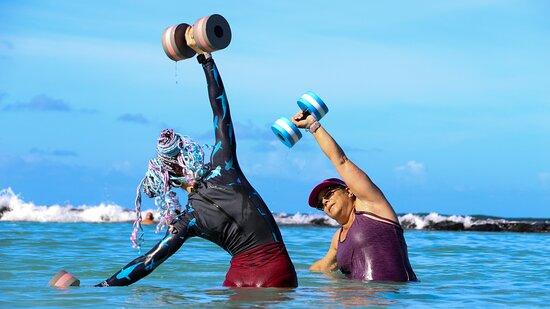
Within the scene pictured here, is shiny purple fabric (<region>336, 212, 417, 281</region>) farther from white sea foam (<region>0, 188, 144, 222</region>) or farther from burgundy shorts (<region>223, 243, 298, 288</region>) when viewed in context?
white sea foam (<region>0, 188, 144, 222</region>)

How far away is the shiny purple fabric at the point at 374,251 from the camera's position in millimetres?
8273

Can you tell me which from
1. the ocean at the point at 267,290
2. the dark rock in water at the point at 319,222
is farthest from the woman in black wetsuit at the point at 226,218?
the dark rock in water at the point at 319,222

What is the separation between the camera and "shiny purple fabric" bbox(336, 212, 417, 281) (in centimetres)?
827

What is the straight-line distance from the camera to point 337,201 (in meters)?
8.31

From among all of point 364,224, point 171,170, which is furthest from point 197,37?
point 364,224

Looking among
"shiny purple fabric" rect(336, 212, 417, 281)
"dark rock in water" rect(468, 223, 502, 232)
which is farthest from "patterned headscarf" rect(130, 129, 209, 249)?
"dark rock in water" rect(468, 223, 502, 232)

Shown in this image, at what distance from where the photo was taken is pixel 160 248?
7.04 metres

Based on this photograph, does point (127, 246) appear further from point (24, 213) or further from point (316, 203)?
point (24, 213)

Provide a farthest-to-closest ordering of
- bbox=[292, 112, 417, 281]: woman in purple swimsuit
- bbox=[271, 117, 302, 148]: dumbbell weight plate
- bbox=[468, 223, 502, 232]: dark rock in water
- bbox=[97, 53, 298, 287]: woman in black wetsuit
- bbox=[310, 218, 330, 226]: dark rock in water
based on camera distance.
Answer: bbox=[310, 218, 330, 226]: dark rock in water, bbox=[468, 223, 502, 232]: dark rock in water, bbox=[292, 112, 417, 281]: woman in purple swimsuit, bbox=[271, 117, 302, 148]: dumbbell weight plate, bbox=[97, 53, 298, 287]: woman in black wetsuit

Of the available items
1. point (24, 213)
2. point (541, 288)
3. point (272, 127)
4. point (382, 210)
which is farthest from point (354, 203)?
A: point (24, 213)

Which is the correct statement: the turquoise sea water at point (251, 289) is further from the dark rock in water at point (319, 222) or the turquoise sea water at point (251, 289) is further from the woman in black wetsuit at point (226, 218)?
the dark rock in water at point (319, 222)

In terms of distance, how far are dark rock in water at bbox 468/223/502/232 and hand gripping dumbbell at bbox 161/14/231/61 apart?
19208mm

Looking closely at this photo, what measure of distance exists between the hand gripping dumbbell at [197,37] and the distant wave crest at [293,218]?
746 inches

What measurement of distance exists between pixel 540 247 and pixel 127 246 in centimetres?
717
